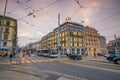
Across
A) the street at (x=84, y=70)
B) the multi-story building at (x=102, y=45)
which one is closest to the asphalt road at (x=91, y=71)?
the street at (x=84, y=70)

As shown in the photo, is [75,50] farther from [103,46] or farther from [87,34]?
[103,46]

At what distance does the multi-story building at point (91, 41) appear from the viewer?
5917 cm

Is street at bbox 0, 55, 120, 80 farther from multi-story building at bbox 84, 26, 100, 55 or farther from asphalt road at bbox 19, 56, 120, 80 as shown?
multi-story building at bbox 84, 26, 100, 55

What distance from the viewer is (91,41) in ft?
204

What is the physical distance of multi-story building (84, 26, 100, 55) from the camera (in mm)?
59169

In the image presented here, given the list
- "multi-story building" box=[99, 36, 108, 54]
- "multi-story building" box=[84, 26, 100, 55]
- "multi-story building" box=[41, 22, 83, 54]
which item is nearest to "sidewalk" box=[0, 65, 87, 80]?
Result: "multi-story building" box=[41, 22, 83, 54]

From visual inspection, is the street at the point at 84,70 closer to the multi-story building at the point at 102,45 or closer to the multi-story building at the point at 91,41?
the multi-story building at the point at 91,41

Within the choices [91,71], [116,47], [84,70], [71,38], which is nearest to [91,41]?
[71,38]

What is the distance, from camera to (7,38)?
42.1 metres

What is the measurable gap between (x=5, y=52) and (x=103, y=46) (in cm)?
6347

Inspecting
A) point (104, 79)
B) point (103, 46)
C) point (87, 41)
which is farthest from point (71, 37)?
point (104, 79)

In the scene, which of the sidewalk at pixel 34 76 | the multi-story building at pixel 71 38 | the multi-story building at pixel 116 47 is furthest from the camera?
the multi-story building at pixel 71 38

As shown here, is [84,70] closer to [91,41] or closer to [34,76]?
[34,76]

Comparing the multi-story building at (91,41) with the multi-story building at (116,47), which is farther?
the multi-story building at (91,41)
